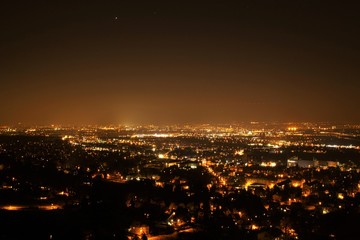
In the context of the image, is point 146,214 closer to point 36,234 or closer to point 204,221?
point 204,221

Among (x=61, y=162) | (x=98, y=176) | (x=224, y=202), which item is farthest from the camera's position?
(x=61, y=162)

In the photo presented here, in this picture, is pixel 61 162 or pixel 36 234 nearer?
pixel 36 234

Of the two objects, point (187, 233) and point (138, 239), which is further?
point (187, 233)

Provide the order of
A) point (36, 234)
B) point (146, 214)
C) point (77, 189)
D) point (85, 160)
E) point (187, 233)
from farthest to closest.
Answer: point (85, 160)
point (77, 189)
point (146, 214)
point (187, 233)
point (36, 234)

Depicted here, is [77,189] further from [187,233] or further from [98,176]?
[187,233]

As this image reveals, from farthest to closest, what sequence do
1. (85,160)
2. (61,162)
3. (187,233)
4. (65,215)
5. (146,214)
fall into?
(85,160)
(61,162)
(146,214)
(65,215)
(187,233)

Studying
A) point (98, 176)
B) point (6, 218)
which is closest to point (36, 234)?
point (6, 218)

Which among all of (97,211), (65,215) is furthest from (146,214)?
(65,215)

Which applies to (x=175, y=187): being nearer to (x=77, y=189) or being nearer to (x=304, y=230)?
(x=77, y=189)

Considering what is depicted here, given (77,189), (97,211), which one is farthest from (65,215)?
(77,189)

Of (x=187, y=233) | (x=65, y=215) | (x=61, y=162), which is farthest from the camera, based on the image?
(x=61, y=162)
